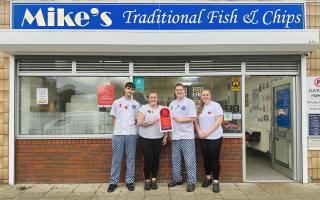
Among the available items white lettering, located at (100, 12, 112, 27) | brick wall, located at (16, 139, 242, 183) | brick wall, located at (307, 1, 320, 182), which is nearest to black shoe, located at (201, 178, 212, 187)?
brick wall, located at (16, 139, 242, 183)

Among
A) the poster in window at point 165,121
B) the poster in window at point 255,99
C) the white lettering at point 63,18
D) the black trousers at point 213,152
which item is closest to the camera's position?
the poster in window at point 165,121

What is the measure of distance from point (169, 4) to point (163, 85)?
5.02 feet

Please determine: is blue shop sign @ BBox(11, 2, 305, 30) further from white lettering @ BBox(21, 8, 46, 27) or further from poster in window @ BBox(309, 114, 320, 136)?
poster in window @ BBox(309, 114, 320, 136)

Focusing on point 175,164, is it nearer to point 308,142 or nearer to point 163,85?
point 163,85

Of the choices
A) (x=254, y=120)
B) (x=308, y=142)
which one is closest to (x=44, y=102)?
(x=308, y=142)

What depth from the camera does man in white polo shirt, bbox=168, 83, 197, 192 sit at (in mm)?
6055

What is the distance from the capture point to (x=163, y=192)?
6004 mm

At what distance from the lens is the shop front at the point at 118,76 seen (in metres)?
6.43

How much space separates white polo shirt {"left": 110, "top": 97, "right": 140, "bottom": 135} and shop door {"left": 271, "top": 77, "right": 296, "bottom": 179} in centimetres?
313

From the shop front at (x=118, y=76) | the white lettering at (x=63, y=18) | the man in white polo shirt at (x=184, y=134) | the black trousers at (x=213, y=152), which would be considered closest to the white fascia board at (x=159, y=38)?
the shop front at (x=118, y=76)

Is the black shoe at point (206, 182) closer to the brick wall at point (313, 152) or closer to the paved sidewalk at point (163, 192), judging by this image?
the paved sidewalk at point (163, 192)

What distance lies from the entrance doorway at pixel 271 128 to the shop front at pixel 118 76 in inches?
4.2

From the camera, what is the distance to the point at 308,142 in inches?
262

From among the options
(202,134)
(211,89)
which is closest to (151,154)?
(202,134)
